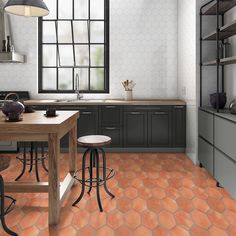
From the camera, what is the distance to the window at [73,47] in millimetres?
5848

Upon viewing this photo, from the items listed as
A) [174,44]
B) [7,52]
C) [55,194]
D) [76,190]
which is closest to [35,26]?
[7,52]

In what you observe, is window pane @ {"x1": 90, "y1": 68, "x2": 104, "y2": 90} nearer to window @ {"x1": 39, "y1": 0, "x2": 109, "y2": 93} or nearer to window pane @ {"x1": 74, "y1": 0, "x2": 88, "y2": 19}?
window @ {"x1": 39, "y1": 0, "x2": 109, "y2": 93}

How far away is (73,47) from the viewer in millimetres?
5918

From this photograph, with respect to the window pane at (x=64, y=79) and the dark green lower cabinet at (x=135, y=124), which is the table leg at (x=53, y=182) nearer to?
the dark green lower cabinet at (x=135, y=124)

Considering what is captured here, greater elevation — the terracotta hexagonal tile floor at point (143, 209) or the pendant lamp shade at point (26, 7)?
the pendant lamp shade at point (26, 7)

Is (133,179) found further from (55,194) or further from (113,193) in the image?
(55,194)

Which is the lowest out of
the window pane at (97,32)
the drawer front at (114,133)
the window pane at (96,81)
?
the drawer front at (114,133)

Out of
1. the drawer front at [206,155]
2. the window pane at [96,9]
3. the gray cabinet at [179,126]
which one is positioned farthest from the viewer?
the window pane at [96,9]

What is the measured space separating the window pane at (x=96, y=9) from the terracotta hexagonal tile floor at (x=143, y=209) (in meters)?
→ 3.46

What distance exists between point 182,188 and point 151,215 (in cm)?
86

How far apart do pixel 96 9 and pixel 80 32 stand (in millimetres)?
577

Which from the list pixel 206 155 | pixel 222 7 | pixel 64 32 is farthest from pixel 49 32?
pixel 206 155

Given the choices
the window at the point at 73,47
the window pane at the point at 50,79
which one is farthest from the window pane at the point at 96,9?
the window pane at the point at 50,79

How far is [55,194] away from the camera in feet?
8.23
